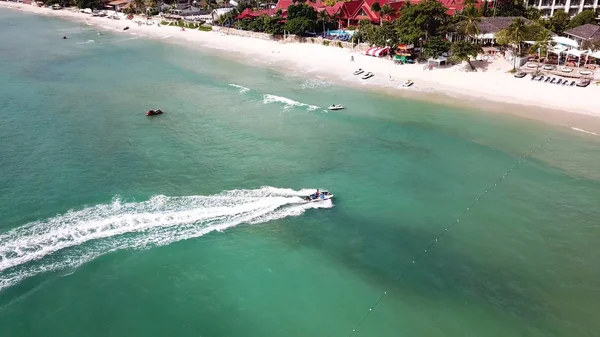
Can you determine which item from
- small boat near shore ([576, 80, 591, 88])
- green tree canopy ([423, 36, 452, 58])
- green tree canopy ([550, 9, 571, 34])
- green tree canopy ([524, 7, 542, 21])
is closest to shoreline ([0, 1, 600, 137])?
small boat near shore ([576, 80, 591, 88])

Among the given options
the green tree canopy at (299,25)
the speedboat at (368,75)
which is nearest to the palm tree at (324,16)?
the green tree canopy at (299,25)

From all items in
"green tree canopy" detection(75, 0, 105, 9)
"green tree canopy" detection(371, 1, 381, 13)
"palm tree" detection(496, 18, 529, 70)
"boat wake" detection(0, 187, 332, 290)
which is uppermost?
"green tree canopy" detection(75, 0, 105, 9)

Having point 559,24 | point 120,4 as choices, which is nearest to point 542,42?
point 559,24

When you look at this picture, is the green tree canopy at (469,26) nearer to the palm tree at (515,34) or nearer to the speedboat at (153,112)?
the palm tree at (515,34)

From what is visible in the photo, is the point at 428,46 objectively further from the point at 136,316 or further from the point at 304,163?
the point at 136,316

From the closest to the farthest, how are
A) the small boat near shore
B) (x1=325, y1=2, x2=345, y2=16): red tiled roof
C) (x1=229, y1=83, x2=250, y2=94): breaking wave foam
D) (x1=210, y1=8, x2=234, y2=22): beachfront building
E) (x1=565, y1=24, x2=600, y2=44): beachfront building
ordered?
the small boat near shore
(x1=565, y1=24, x2=600, y2=44): beachfront building
(x1=229, y1=83, x2=250, y2=94): breaking wave foam
(x1=325, y1=2, x2=345, y2=16): red tiled roof
(x1=210, y1=8, x2=234, y2=22): beachfront building

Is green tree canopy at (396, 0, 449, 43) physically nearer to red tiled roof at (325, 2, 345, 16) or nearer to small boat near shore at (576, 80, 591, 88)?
small boat near shore at (576, 80, 591, 88)

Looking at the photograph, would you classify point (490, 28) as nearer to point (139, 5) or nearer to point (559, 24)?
point (559, 24)
